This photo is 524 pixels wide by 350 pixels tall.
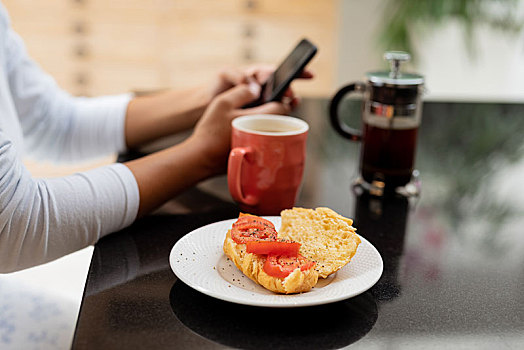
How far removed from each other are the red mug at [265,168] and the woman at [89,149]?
0.08 m

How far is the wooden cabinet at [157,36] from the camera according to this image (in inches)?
131

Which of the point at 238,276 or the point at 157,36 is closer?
the point at 238,276

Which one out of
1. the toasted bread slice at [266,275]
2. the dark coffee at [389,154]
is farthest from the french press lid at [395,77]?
the toasted bread slice at [266,275]

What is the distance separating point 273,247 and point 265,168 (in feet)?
0.72

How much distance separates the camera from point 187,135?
1.25 m

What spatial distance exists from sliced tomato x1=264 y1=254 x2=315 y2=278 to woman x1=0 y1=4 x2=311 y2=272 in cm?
26

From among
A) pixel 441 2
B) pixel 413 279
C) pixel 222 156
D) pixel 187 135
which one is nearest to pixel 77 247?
pixel 222 156

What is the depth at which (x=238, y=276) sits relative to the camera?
63 cm

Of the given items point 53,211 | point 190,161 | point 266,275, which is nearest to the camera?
point 266,275

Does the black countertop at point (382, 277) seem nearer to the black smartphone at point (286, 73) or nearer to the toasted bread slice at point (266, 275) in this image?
the toasted bread slice at point (266, 275)

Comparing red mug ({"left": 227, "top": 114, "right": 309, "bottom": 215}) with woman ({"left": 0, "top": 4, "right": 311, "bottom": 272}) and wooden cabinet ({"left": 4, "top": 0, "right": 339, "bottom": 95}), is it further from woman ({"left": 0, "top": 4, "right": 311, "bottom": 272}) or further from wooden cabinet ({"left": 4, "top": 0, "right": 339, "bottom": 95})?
wooden cabinet ({"left": 4, "top": 0, "right": 339, "bottom": 95})

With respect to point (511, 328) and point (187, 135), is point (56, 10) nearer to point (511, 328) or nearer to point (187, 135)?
point (187, 135)

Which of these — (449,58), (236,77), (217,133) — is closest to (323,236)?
(217,133)

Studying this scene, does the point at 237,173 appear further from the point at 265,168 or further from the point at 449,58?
the point at 449,58
